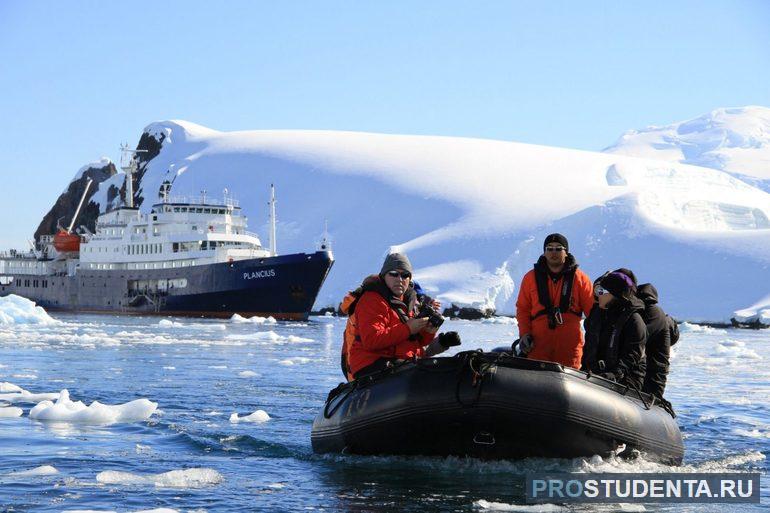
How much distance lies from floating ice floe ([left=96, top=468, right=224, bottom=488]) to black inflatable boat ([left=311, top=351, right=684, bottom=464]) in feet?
3.85

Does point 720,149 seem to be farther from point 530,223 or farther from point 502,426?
point 502,426

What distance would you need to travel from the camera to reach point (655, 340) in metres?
8.52

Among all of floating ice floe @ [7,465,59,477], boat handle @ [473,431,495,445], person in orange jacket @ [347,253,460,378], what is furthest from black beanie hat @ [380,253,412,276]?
floating ice floe @ [7,465,59,477]

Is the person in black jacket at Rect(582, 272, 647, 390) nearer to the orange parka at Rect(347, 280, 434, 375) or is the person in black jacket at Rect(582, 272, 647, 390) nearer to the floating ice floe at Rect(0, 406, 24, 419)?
the orange parka at Rect(347, 280, 434, 375)

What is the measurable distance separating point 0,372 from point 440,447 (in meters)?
10.1

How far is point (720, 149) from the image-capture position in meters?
116

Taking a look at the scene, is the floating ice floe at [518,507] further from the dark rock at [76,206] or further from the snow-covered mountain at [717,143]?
the snow-covered mountain at [717,143]

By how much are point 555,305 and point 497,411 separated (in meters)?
1.16

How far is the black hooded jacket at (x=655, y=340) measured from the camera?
8375 mm

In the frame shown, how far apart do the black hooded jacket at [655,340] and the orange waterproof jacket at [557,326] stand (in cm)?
46

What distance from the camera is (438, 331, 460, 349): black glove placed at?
7255 millimetres

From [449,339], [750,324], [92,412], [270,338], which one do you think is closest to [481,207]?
[750,324]

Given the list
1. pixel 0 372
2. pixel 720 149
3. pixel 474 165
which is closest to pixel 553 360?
pixel 0 372

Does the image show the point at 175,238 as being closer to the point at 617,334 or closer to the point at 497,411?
the point at 617,334
